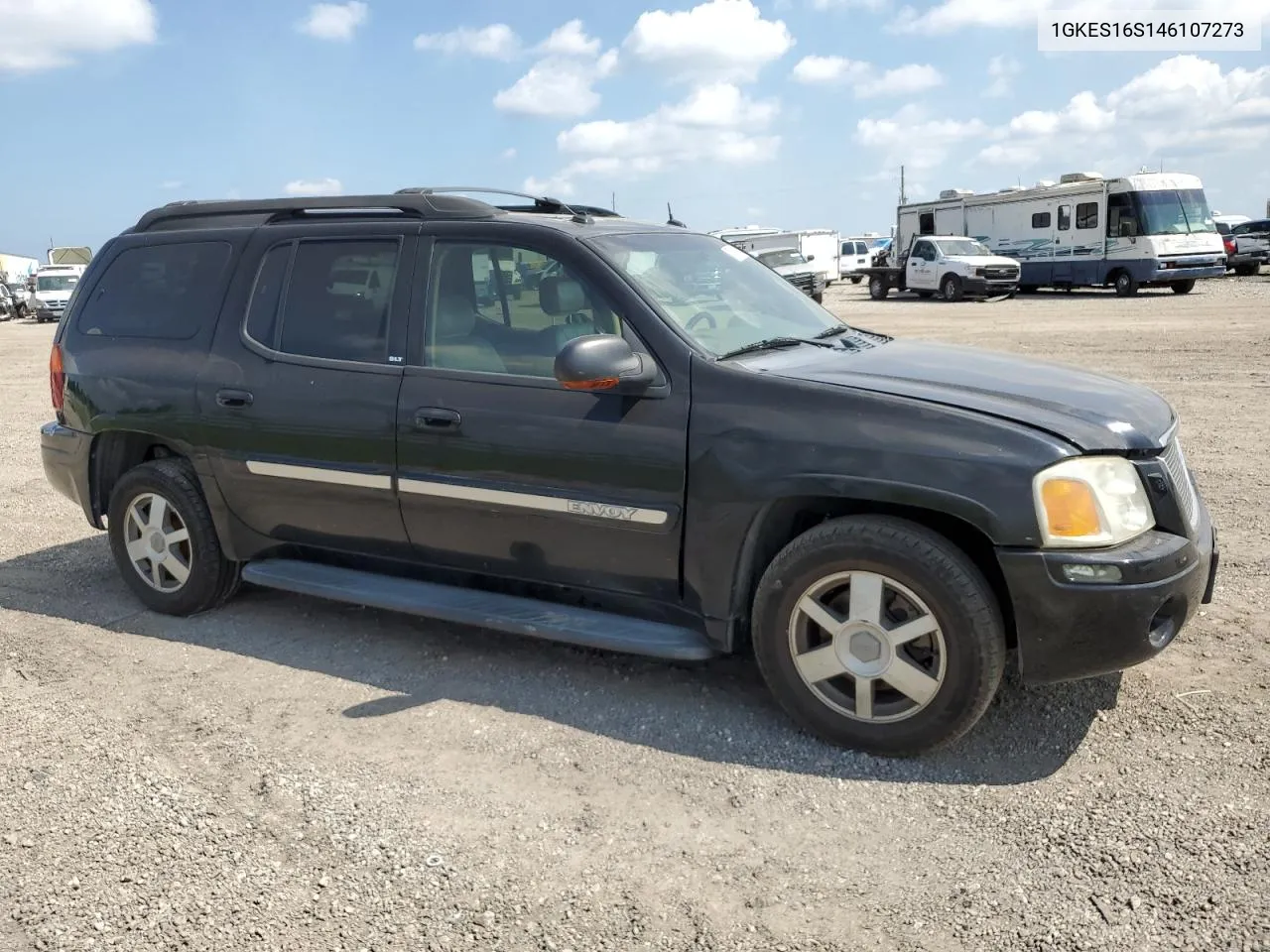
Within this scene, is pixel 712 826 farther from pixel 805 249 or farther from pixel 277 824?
pixel 805 249

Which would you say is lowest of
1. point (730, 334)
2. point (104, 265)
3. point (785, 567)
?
point (785, 567)

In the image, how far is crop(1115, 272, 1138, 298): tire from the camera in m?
26.6

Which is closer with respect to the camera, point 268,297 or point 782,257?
point 268,297

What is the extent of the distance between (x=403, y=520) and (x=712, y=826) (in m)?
1.89

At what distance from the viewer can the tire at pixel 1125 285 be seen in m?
26.6

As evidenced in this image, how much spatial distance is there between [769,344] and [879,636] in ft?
4.14

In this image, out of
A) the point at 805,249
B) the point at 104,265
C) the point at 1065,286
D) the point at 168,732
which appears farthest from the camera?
the point at 805,249

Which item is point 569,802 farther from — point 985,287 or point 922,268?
point 922,268

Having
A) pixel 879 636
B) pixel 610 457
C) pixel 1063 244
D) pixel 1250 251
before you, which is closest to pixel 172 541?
pixel 610 457

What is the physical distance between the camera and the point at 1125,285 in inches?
1056

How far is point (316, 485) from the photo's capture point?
15.1 feet

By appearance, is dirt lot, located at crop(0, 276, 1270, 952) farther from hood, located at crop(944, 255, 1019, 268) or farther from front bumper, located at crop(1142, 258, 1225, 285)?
hood, located at crop(944, 255, 1019, 268)

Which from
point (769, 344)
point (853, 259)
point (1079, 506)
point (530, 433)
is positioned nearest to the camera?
point (1079, 506)

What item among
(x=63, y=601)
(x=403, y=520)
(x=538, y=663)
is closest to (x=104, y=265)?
(x=63, y=601)
